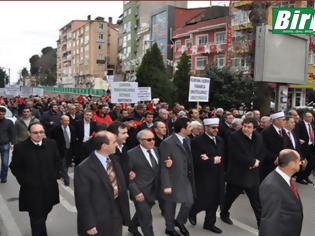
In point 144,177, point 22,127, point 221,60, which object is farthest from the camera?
point 221,60

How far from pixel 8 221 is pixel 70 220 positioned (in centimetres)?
99

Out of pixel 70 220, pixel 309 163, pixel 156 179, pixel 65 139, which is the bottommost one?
pixel 70 220

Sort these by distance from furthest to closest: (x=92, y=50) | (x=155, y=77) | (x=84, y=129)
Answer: (x=92, y=50)
(x=155, y=77)
(x=84, y=129)

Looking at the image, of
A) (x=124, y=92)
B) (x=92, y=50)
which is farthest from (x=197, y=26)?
(x=92, y=50)

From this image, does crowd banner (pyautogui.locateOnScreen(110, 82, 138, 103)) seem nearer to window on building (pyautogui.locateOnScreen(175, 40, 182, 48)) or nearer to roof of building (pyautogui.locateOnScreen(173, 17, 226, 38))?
roof of building (pyautogui.locateOnScreen(173, 17, 226, 38))

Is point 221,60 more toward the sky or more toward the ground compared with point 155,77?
more toward the sky

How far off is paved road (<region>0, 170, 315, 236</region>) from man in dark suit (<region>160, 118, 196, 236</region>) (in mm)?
385

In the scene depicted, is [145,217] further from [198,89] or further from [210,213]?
[198,89]

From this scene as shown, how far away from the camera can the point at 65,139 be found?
10.1 metres

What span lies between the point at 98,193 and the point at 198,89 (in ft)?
33.8

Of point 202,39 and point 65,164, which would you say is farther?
point 202,39

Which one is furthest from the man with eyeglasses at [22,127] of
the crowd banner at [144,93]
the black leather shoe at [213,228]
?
the crowd banner at [144,93]

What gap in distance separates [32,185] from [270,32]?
944cm

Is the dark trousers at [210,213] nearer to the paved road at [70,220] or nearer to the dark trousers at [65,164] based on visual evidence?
the paved road at [70,220]
